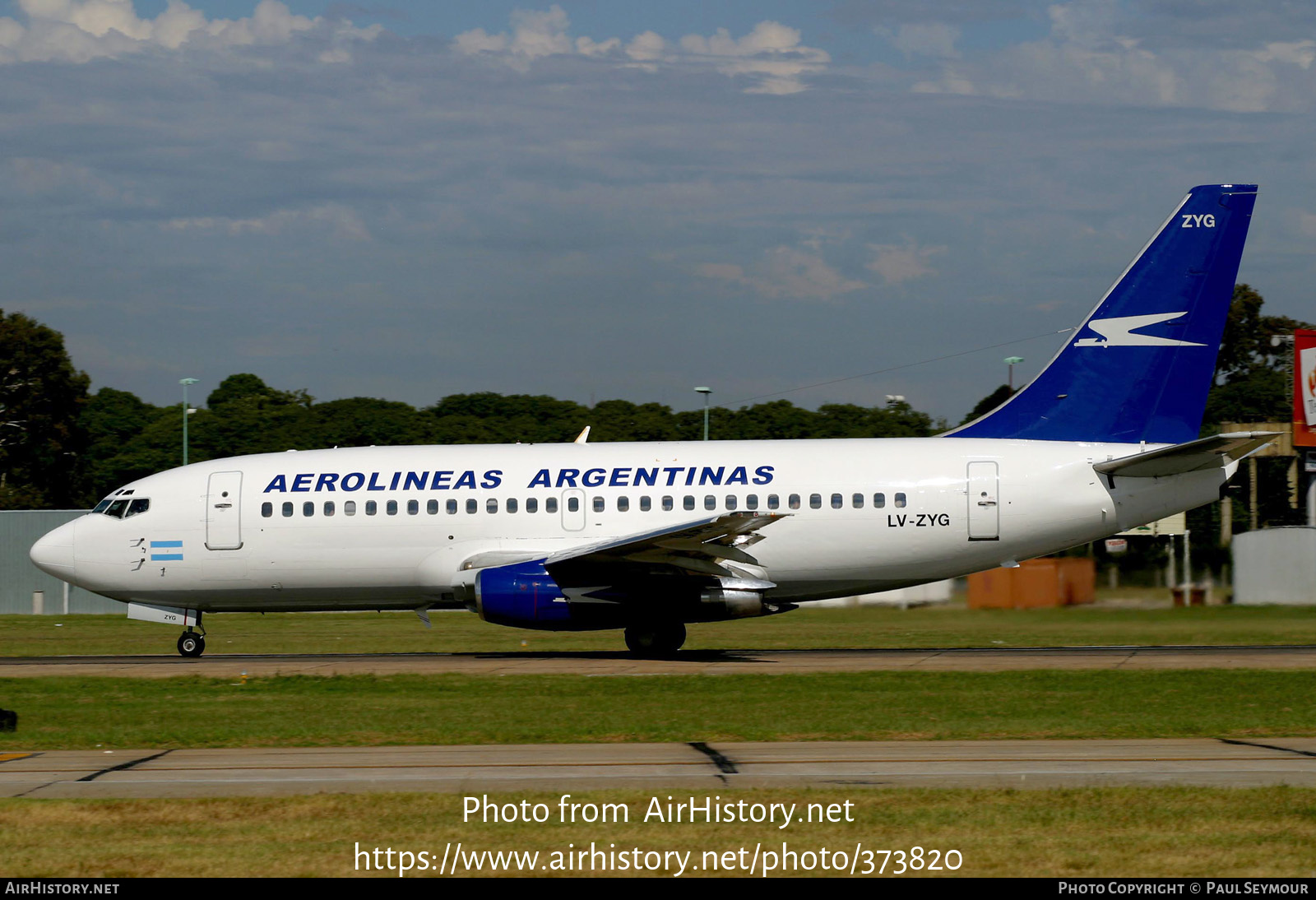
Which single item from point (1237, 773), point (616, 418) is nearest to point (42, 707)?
point (1237, 773)

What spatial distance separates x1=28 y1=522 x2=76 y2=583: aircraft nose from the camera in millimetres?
27422

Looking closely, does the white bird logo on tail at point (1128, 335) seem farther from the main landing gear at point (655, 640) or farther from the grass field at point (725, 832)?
the grass field at point (725, 832)

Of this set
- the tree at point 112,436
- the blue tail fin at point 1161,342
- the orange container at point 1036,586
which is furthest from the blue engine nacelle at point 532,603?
the tree at point 112,436

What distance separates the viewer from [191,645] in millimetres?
27438

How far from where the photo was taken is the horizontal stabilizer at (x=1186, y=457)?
2378cm

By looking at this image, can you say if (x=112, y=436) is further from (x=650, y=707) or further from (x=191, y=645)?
(x=650, y=707)

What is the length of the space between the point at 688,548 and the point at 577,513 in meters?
2.80

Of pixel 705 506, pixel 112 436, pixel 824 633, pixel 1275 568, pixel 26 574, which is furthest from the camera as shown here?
pixel 112 436

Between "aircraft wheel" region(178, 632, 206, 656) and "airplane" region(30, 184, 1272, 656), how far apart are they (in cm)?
4

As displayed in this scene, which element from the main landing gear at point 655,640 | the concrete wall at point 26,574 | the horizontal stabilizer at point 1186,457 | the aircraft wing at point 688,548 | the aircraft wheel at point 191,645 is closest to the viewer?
the aircraft wing at point 688,548

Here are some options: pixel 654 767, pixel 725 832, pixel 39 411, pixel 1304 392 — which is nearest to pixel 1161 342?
pixel 654 767

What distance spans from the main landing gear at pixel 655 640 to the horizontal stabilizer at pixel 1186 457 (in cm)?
852

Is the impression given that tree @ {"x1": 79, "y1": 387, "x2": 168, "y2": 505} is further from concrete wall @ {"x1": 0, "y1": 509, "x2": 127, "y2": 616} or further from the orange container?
the orange container
